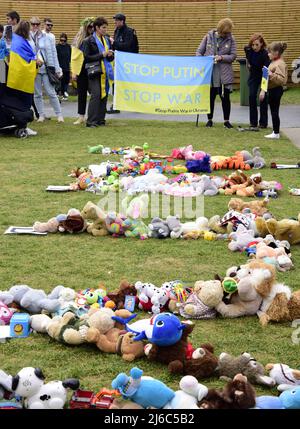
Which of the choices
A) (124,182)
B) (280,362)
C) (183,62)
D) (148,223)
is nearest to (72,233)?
(148,223)

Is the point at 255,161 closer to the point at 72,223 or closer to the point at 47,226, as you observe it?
the point at 72,223

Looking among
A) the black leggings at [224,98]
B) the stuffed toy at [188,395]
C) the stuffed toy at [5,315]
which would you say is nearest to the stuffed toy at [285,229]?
the stuffed toy at [5,315]

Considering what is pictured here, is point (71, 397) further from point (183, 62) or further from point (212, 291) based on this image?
point (183, 62)

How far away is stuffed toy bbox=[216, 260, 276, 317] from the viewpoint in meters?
4.73

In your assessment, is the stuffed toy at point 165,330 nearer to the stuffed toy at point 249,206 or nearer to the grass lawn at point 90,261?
the grass lawn at point 90,261

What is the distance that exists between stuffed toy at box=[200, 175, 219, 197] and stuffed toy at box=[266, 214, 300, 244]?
6.09ft

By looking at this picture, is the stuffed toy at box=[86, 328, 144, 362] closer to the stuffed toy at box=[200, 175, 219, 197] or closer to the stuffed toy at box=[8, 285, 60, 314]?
the stuffed toy at box=[8, 285, 60, 314]

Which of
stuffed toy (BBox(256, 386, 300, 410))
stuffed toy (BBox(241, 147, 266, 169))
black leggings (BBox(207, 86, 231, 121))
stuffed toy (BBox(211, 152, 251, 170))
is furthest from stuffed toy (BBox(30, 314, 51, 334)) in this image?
black leggings (BBox(207, 86, 231, 121))

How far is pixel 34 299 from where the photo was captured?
4723mm

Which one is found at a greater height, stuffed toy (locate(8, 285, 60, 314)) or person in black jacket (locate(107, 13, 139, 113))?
person in black jacket (locate(107, 13, 139, 113))

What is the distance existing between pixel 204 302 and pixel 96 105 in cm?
930

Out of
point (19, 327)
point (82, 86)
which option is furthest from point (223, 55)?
point (19, 327)

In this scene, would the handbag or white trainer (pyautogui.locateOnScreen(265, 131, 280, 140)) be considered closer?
white trainer (pyautogui.locateOnScreen(265, 131, 280, 140))

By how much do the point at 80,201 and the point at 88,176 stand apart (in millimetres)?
813
